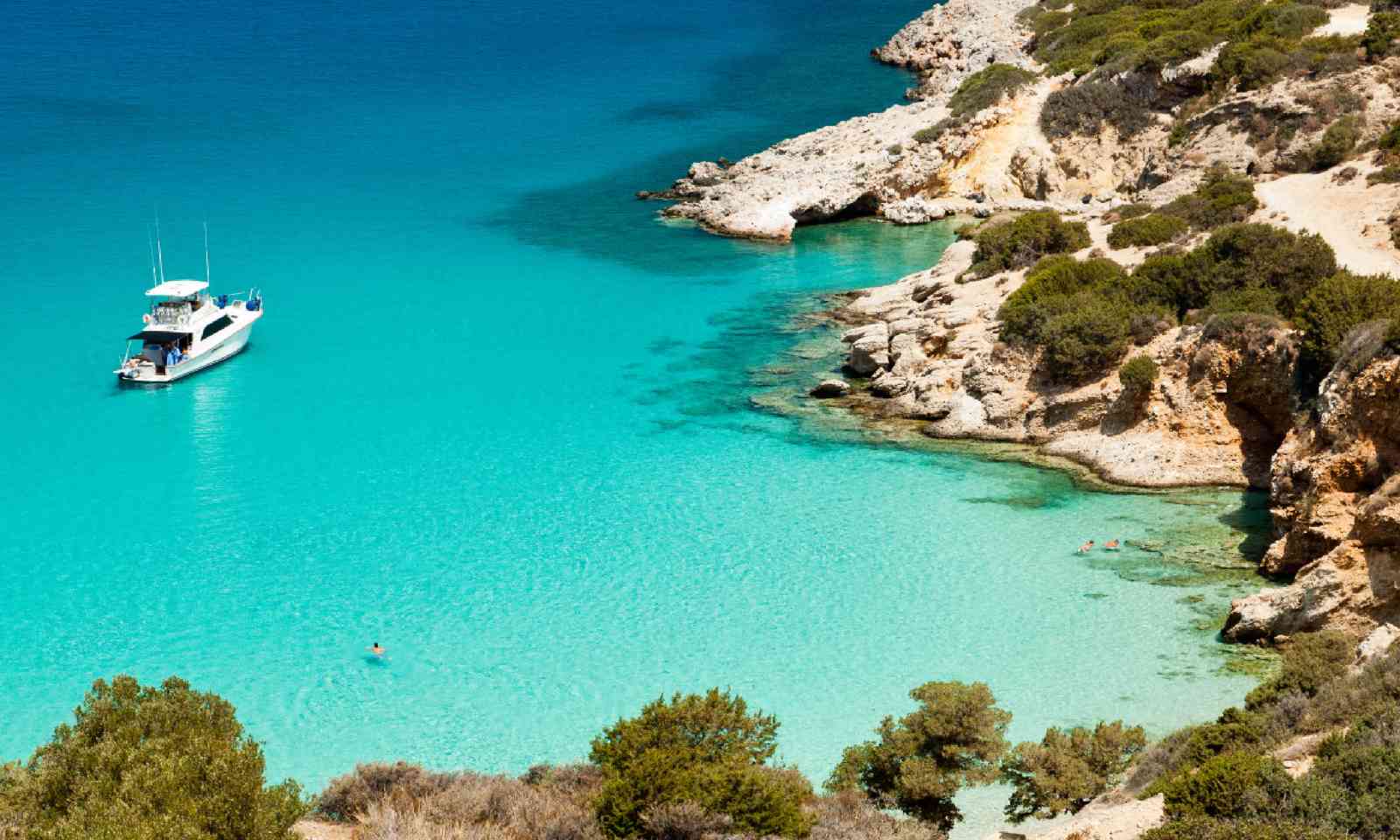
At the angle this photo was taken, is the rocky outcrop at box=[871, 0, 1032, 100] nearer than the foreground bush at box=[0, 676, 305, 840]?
No

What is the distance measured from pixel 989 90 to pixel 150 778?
48.5 m

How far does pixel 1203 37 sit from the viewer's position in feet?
157

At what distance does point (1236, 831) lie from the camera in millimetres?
11531

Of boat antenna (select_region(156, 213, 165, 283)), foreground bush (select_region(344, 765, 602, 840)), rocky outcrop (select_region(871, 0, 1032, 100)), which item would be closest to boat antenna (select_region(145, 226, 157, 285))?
boat antenna (select_region(156, 213, 165, 283))

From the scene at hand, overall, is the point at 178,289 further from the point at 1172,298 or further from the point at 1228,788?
the point at 1228,788

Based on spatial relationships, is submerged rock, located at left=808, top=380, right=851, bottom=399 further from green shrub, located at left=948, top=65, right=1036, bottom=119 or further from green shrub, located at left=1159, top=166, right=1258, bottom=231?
green shrub, located at left=948, top=65, right=1036, bottom=119

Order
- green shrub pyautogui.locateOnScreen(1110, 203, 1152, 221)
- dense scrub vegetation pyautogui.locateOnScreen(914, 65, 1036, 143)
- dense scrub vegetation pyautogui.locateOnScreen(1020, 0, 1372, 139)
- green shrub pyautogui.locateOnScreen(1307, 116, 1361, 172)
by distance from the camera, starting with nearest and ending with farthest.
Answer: green shrub pyautogui.locateOnScreen(1307, 116, 1361, 172) < green shrub pyautogui.locateOnScreen(1110, 203, 1152, 221) < dense scrub vegetation pyautogui.locateOnScreen(1020, 0, 1372, 139) < dense scrub vegetation pyautogui.locateOnScreen(914, 65, 1036, 143)

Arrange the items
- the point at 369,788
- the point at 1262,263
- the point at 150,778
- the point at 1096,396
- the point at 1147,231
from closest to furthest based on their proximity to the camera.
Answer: the point at 150,778 → the point at 369,788 → the point at 1096,396 → the point at 1262,263 → the point at 1147,231

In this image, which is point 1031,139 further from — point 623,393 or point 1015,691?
point 1015,691

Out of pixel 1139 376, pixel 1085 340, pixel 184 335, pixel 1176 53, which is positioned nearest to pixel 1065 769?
pixel 1139 376

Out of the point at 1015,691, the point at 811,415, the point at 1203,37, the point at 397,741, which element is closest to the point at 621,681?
the point at 397,741

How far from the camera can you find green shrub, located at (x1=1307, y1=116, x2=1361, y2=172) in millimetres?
36000

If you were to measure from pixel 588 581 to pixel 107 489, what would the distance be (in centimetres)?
1263

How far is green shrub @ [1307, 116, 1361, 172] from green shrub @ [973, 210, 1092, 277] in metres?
6.18
